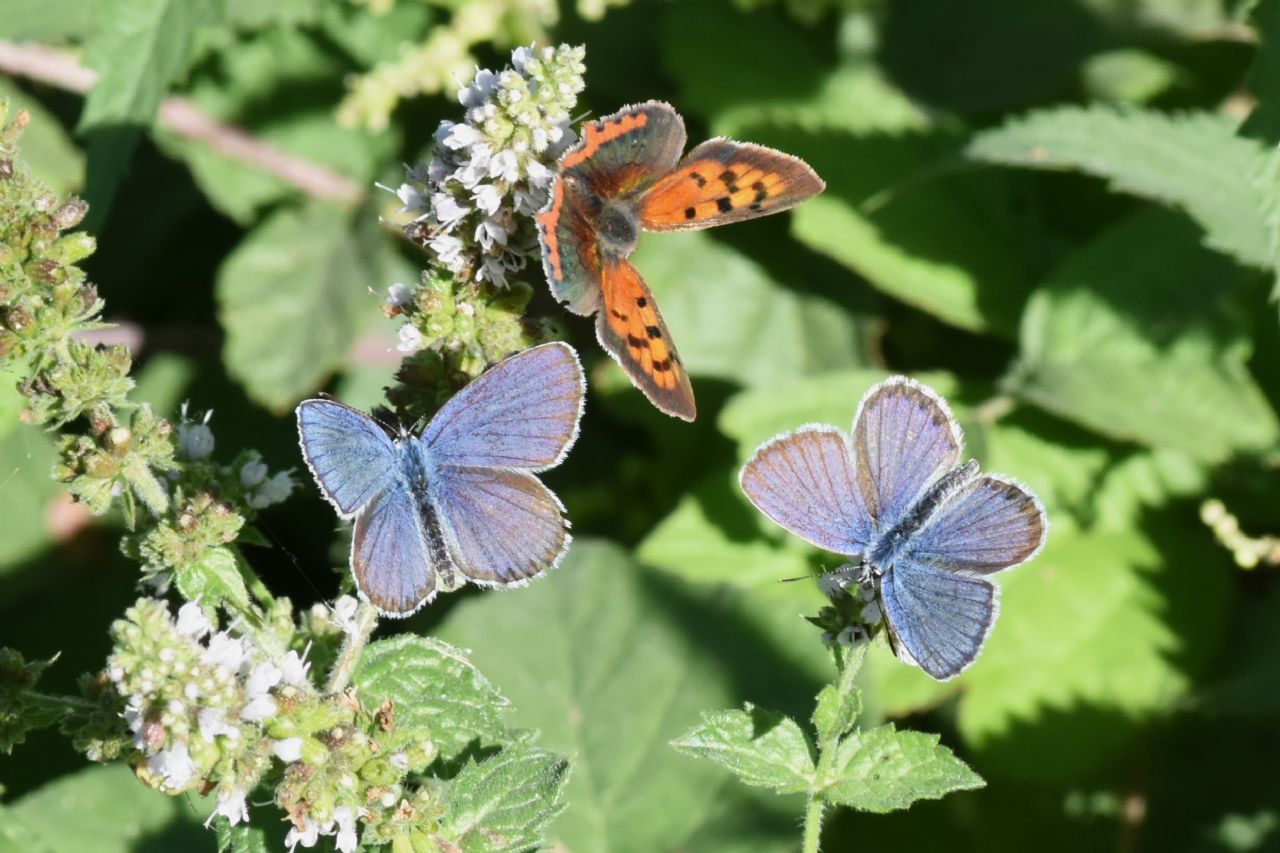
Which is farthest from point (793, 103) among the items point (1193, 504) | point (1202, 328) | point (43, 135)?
point (43, 135)

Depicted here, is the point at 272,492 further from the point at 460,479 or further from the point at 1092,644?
the point at 1092,644

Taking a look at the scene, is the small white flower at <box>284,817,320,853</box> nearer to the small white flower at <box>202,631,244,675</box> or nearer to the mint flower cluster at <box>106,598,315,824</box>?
the mint flower cluster at <box>106,598,315,824</box>

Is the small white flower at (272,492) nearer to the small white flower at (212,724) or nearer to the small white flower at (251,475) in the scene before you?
the small white flower at (251,475)

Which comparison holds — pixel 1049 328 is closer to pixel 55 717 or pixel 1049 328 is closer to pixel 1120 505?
pixel 1120 505

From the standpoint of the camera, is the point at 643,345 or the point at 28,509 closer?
the point at 643,345

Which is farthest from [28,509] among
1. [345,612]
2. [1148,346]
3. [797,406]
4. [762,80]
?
[1148,346]
